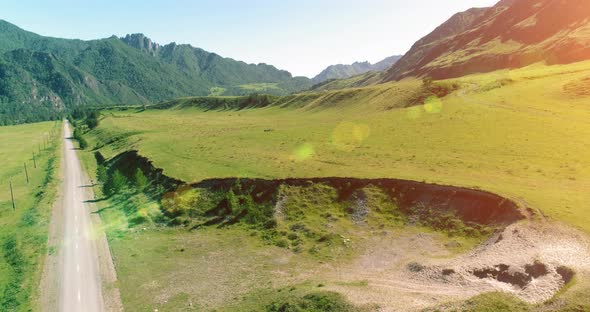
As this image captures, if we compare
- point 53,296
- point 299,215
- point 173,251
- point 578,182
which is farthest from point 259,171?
point 578,182

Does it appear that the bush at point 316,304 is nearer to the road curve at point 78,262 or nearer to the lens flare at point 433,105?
the road curve at point 78,262

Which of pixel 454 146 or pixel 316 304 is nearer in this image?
pixel 316 304

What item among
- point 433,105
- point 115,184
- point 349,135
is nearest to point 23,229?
point 115,184

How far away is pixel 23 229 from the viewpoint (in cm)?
6241

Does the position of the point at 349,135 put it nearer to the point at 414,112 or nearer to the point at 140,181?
the point at 414,112

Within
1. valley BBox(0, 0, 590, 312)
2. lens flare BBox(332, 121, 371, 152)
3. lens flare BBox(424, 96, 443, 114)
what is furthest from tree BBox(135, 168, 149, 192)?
lens flare BBox(424, 96, 443, 114)

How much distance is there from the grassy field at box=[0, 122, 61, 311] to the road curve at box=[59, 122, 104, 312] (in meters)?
2.86

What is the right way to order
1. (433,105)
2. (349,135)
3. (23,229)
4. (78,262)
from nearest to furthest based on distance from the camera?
(78,262) < (23,229) < (349,135) < (433,105)

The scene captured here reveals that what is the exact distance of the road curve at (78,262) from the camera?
3938cm

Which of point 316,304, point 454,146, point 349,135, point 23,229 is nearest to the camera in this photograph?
point 316,304

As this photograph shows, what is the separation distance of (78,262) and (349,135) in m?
71.1

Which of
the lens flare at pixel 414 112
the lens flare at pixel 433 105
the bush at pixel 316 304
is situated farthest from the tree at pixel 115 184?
the lens flare at pixel 433 105

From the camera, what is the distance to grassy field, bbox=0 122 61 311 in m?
41.9

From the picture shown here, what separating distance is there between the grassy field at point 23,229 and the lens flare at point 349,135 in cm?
6062
